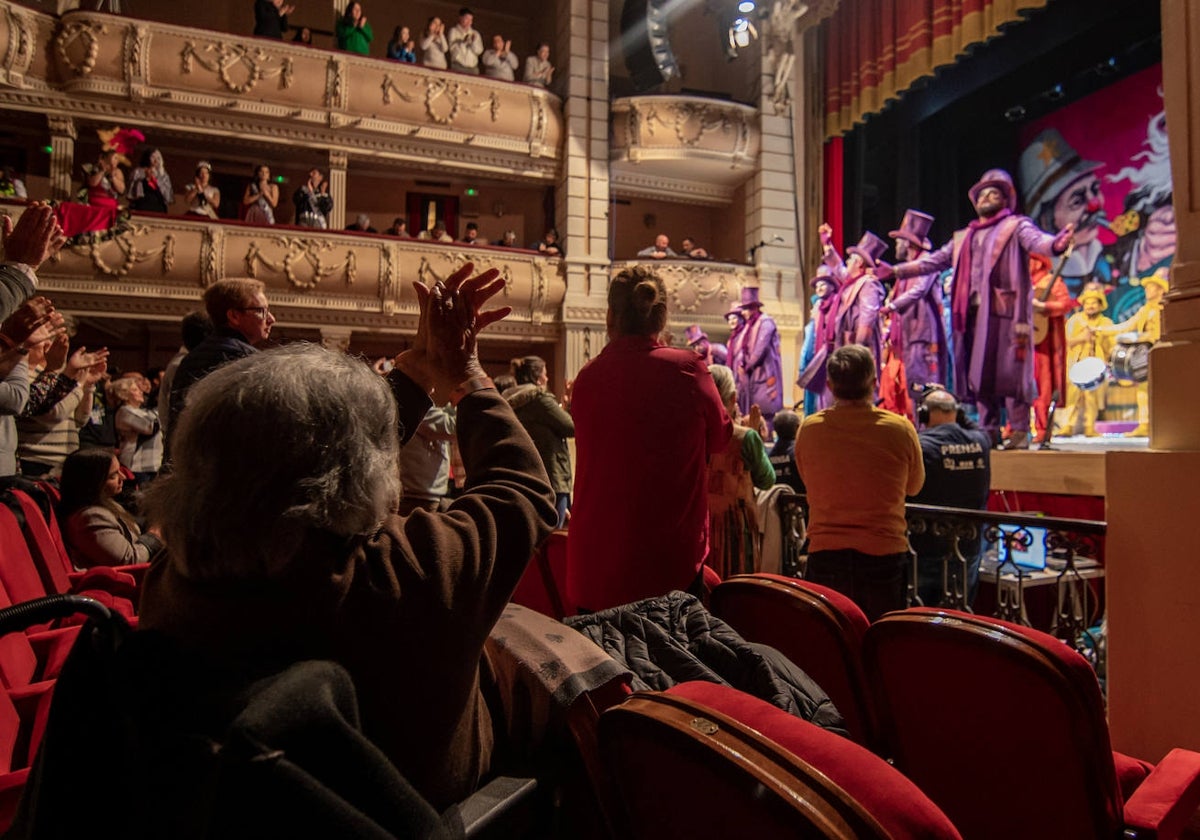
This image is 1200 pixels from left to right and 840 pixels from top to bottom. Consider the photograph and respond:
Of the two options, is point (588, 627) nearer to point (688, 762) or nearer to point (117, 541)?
point (688, 762)

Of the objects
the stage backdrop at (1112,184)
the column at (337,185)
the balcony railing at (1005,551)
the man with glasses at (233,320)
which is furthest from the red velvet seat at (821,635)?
the stage backdrop at (1112,184)

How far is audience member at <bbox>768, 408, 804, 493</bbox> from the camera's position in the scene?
3980 mm

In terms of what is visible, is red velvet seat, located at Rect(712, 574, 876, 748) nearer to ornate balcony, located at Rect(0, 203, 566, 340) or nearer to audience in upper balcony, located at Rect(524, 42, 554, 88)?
ornate balcony, located at Rect(0, 203, 566, 340)

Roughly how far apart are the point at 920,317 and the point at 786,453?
3.79 m

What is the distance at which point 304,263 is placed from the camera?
9.98 m

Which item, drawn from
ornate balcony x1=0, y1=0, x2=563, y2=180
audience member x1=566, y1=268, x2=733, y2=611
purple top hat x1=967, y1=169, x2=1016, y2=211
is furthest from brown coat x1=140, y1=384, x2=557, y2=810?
ornate balcony x1=0, y1=0, x2=563, y2=180

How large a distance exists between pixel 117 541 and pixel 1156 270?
11.8 m

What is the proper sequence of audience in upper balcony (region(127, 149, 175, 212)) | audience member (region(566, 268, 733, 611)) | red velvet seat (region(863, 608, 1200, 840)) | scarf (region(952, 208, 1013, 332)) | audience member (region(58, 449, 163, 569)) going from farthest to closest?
1. audience in upper balcony (region(127, 149, 175, 212))
2. scarf (region(952, 208, 1013, 332))
3. audience member (region(58, 449, 163, 569))
4. audience member (region(566, 268, 733, 611))
5. red velvet seat (region(863, 608, 1200, 840))

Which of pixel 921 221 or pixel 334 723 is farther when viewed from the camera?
pixel 921 221

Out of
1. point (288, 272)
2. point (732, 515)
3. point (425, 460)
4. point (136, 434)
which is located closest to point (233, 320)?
point (425, 460)

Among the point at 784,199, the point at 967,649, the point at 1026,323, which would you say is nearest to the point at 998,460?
the point at 1026,323

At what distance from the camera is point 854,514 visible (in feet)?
7.56

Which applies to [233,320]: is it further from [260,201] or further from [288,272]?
[260,201]

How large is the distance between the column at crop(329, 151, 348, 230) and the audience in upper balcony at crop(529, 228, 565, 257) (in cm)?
273
